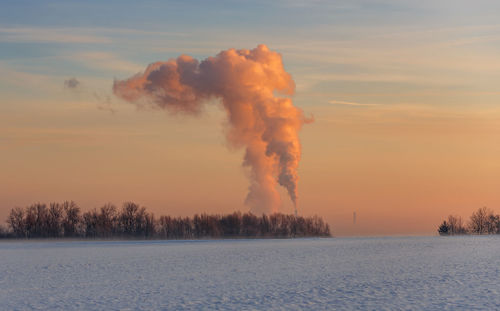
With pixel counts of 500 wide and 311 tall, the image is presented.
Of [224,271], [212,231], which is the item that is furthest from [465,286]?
[212,231]

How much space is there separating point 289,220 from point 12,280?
70429 millimetres

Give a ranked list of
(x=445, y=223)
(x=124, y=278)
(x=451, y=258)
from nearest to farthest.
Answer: (x=124, y=278) < (x=451, y=258) < (x=445, y=223)

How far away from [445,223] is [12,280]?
316 ft

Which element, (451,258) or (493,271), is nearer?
(493,271)

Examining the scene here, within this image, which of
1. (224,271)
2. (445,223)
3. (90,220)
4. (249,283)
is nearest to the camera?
(249,283)

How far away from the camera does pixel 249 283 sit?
24484mm

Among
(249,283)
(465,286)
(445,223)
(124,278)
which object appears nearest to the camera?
(465,286)

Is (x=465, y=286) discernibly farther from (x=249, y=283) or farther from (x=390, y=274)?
(x=249, y=283)

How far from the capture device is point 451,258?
1471 inches

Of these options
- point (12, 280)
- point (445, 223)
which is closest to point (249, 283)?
point (12, 280)

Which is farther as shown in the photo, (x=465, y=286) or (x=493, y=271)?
(x=493, y=271)

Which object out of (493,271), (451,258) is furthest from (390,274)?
(451,258)

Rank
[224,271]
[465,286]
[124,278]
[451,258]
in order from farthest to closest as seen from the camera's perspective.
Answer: [451,258], [224,271], [124,278], [465,286]

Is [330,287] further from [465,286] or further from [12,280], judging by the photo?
[12,280]
